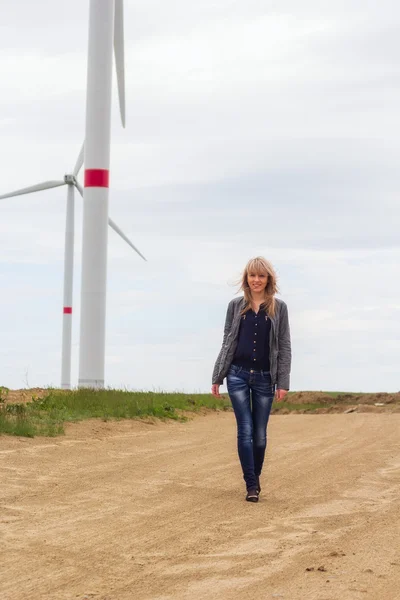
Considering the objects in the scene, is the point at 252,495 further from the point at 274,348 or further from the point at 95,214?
the point at 95,214

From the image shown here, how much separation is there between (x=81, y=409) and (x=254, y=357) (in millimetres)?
8482

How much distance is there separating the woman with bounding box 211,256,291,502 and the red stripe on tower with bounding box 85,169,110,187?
49.8 ft

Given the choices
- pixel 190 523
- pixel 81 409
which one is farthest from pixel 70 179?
pixel 190 523

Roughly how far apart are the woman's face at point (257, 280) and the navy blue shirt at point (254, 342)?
0.26 metres

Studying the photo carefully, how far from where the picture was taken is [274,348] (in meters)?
8.83

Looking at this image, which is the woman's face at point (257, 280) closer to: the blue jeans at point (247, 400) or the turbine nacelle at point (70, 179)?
the blue jeans at point (247, 400)

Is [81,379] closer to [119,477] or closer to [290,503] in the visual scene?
[119,477]

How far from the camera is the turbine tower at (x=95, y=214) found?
2342cm

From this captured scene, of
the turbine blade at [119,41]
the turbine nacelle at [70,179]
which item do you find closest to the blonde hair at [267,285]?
the turbine blade at [119,41]

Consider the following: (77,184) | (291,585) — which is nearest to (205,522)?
(291,585)

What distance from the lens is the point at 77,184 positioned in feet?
121

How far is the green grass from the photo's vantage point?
1318 cm

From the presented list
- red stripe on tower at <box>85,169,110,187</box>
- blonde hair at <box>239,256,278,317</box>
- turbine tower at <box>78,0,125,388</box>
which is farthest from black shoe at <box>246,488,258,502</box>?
red stripe on tower at <box>85,169,110,187</box>

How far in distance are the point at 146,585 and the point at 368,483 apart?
5.35 meters
